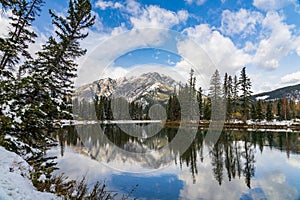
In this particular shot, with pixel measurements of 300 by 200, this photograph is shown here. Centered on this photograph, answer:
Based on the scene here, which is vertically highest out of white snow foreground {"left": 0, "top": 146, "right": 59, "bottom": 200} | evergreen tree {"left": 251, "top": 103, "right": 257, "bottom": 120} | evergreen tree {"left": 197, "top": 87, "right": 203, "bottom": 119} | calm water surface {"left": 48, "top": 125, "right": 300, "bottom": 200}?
evergreen tree {"left": 197, "top": 87, "right": 203, "bottom": 119}

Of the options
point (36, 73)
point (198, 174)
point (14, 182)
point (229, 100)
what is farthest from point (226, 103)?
point (14, 182)

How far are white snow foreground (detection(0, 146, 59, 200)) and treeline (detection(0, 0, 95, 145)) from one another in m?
3.10

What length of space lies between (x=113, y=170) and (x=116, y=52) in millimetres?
10229

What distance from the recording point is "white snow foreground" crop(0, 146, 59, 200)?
4855mm

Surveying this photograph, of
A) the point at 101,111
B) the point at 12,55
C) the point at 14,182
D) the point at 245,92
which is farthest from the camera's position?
the point at 101,111

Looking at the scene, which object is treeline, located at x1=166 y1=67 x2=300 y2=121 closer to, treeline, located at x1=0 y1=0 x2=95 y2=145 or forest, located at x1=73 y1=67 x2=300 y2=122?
forest, located at x1=73 y1=67 x2=300 y2=122

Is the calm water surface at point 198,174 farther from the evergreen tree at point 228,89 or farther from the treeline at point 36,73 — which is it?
the evergreen tree at point 228,89

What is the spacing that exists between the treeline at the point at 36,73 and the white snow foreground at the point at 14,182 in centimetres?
310

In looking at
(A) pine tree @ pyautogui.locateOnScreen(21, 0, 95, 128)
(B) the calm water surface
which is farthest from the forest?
(A) pine tree @ pyautogui.locateOnScreen(21, 0, 95, 128)

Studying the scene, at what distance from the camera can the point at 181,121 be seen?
250 feet

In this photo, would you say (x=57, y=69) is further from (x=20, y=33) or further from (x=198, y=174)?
(x=198, y=174)

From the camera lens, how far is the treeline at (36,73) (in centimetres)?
1039

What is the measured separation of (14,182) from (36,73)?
29.5ft

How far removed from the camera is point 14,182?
17.6 feet
